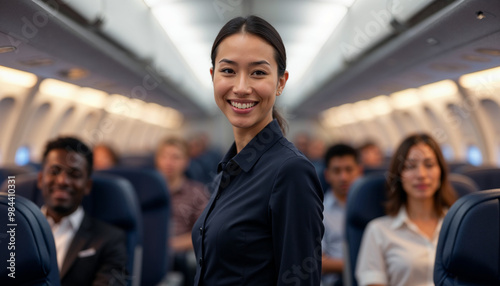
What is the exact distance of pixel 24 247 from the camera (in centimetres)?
162

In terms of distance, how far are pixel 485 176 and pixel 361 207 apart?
0.75 m

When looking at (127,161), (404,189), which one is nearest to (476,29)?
(404,189)

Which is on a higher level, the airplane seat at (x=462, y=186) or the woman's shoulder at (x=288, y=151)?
the woman's shoulder at (x=288, y=151)

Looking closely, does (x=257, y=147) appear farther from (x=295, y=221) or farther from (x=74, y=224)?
(x=74, y=224)

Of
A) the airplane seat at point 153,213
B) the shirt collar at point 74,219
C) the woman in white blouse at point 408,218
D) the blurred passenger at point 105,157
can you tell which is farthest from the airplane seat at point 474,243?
the blurred passenger at point 105,157

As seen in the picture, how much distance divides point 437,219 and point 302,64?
18.4 ft

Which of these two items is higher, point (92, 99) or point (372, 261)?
point (92, 99)

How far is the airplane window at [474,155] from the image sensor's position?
244 inches

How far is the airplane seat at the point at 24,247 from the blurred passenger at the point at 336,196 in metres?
2.66

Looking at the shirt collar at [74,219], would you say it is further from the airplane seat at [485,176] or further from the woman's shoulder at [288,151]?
the airplane seat at [485,176]

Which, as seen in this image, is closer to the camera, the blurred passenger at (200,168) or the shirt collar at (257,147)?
the shirt collar at (257,147)

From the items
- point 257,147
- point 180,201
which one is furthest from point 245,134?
point 180,201

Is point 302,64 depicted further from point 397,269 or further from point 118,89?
point 397,269

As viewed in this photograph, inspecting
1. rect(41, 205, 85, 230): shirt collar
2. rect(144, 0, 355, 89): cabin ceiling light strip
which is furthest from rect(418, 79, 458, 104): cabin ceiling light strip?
rect(41, 205, 85, 230): shirt collar
